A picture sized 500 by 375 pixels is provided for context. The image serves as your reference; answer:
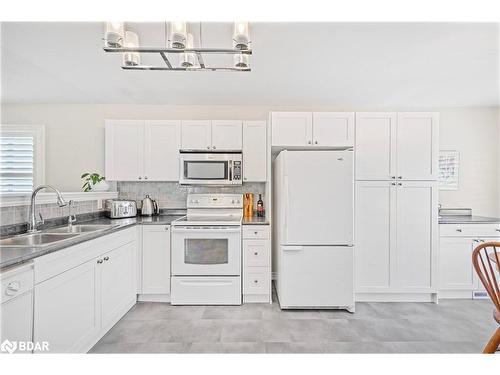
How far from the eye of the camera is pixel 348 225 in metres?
2.72

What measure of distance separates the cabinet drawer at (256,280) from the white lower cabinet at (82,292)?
1.23 m

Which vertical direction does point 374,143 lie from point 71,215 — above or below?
above

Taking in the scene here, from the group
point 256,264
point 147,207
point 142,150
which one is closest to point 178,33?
point 142,150

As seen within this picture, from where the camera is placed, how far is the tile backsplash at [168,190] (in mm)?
3719

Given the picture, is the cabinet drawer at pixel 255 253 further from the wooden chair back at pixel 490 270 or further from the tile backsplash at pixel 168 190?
the wooden chair back at pixel 490 270

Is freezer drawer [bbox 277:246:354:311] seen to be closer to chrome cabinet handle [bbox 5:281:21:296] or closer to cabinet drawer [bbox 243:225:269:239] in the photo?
cabinet drawer [bbox 243:225:269:239]

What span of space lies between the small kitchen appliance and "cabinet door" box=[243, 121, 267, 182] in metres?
1.49

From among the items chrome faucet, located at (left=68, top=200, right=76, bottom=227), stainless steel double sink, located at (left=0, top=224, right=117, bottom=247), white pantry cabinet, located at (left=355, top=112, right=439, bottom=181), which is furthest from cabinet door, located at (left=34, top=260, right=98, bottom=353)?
white pantry cabinet, located at (left=355, top=112, right=439, bottom=181)

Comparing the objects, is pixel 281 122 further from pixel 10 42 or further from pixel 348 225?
pixel 10 42

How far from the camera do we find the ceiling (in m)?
2.05

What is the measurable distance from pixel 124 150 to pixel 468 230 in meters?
4.23

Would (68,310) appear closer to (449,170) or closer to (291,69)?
(291,69)

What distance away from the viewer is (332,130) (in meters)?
2.99
